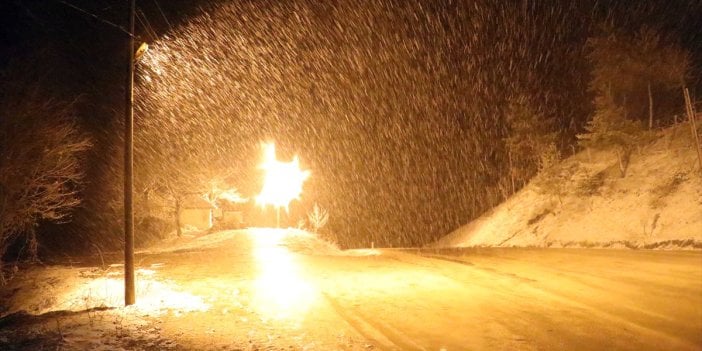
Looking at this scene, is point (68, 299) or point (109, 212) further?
point (109, 212)

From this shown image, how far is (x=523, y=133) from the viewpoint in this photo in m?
40.1

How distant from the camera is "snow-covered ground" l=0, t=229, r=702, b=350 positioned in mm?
7871

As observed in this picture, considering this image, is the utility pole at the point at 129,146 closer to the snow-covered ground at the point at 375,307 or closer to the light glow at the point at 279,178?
the snow-covered ground at the point at 375,307

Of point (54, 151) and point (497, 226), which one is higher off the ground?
point (54, 151)

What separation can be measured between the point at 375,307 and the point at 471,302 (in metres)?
2.31

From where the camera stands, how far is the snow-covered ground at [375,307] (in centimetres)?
787

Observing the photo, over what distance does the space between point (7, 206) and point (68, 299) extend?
7.96 metres

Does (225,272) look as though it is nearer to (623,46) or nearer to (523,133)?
(523,133)

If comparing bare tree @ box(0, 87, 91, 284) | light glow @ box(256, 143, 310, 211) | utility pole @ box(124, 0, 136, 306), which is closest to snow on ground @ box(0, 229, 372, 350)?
utility pole @ box(124, 0, 136, 306)

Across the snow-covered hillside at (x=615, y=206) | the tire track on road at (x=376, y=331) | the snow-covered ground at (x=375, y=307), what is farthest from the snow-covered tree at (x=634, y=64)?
the tire track on road at (x=376, y=331)

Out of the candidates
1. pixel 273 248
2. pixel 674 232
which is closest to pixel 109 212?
pixel 273 248

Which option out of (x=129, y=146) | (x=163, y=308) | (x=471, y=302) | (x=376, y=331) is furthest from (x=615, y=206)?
(x=129, y=146)

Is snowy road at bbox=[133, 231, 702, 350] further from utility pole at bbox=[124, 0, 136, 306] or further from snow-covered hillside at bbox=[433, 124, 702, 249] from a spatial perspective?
snow-covered hillside at bbox=[433, 124, 702, 249]

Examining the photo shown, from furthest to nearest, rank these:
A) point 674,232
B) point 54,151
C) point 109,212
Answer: point 109,212 < point 674,232 < point 54,151
